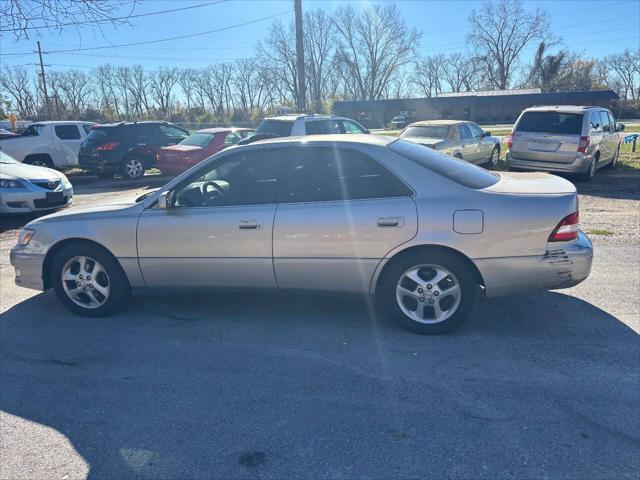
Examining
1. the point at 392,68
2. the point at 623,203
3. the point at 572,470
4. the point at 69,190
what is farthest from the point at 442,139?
the point at 392,68

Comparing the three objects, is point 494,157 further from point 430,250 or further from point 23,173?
point 23,173

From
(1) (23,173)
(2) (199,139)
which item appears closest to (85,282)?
(1) (23,173)

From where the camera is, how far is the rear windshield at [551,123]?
11422mm

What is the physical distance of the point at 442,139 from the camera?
12180 millimetres

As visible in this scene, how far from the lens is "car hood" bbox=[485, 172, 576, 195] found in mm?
3982

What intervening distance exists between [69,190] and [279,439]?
29.3ft

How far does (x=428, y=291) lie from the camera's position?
3.92 m

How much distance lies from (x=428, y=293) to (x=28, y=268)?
371 centimetres

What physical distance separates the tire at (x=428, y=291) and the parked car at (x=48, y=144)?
1500 cm

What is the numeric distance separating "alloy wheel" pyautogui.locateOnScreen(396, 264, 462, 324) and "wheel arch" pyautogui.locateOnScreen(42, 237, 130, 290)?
2.52m

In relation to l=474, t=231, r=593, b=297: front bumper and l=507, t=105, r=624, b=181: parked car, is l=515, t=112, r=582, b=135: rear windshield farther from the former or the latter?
l=474, t=231, r=593, b=297: front bumper

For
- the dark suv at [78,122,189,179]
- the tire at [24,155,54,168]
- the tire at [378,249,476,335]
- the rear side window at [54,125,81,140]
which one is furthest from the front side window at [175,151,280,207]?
the rear side window at [54,125,81,140]

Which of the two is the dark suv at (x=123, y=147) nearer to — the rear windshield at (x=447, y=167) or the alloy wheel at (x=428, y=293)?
the rear windshield at (x=447, y=167)

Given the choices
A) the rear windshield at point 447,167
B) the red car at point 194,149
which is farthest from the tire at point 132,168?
the rear windshield at point 447,167
